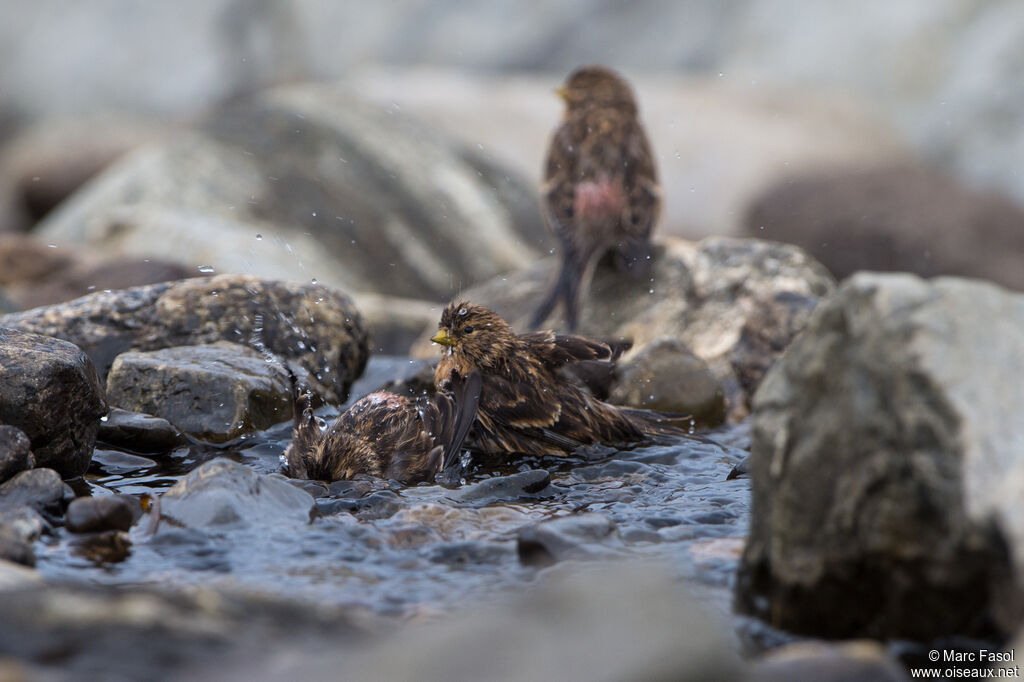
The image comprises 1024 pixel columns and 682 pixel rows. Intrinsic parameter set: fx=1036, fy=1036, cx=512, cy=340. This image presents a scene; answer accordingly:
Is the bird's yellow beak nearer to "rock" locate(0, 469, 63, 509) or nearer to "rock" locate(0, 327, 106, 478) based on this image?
"rock" locate(0, 327, 106, 478)

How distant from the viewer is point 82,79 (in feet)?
59.0

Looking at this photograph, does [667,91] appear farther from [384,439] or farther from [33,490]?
[33,490]

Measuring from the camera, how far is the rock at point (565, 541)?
309cm

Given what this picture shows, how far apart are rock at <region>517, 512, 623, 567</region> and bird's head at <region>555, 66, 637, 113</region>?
3.96 metres

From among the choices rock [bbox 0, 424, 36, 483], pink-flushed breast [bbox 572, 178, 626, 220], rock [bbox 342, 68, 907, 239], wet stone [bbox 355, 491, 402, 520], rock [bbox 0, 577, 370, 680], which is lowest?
rock [bbox 0, 577, 370, 680]

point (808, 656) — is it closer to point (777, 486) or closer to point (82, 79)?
point (777, 486)

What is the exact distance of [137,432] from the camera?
4.36 metres

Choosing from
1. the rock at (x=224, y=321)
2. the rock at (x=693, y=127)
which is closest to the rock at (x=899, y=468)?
the rock at (x=224, y=321)

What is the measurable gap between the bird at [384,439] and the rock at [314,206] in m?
5.08

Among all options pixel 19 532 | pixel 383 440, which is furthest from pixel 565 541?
pixel 19 532

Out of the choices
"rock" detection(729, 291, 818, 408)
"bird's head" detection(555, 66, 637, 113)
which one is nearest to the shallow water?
"rock" detection(729, 291, 818, 408)

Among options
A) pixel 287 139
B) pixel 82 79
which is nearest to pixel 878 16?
pixel 287 139

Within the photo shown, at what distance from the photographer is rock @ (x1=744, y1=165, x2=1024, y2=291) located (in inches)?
456

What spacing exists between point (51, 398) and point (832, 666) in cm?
300
